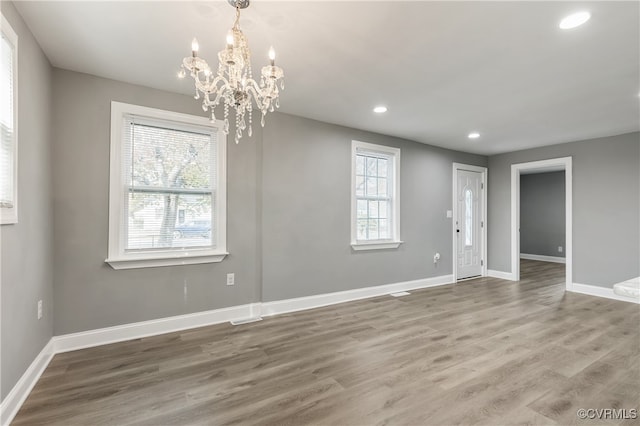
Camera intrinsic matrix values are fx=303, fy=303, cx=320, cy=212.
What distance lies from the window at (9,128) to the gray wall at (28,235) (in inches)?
3.0

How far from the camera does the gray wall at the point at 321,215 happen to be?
372 cm

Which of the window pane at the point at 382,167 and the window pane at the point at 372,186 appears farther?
the window pane at the point at 382,167

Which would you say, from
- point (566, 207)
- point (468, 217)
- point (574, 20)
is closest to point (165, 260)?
point (574, 20)

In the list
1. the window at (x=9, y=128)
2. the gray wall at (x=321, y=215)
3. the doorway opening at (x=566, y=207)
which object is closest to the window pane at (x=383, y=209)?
the gray wall at (x=321, y=215)

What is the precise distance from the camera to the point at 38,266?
90.7 inches

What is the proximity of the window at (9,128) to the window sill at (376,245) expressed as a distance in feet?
11.4

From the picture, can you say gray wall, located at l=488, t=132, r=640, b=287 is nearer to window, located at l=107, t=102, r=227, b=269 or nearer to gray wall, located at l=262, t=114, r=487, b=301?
gray wall, located at l=262, t=114, r=487, b=301

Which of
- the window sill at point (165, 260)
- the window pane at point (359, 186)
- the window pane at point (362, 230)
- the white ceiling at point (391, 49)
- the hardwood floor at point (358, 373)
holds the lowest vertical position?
the hardwood floor at point (358, 373)

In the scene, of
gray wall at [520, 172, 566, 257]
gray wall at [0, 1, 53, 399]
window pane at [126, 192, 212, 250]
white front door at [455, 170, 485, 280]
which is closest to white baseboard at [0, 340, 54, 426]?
gray wall at [0, 1, 53, 399]

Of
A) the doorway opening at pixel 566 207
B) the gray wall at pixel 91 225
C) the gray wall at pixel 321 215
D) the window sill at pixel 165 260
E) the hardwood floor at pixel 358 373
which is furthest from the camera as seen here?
the doorway opening at pixel 566 207

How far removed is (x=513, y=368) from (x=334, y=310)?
6.51 ft

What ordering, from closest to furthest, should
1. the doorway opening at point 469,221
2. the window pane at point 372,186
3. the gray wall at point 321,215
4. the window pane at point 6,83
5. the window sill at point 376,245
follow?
the window pane at point 6,83 → the gray wall at point 321,215 → the window sill at point 376,245 → the window pane at point 372,186 → the doorway opening at point 469,221

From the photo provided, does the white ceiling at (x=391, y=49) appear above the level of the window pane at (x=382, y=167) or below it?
above

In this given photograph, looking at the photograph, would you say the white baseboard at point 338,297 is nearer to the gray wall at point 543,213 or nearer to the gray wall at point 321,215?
the gray wall at point 321,215
